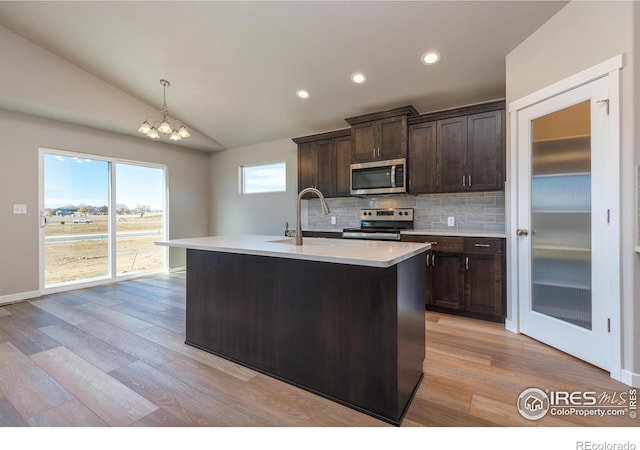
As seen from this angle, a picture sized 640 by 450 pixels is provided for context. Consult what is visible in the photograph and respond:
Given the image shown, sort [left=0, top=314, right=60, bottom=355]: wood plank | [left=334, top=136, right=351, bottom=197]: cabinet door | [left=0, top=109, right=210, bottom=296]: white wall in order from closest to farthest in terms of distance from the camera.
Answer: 1. [left=0, top=314, right=60, bottom=355]: wood plank
2. [left=0, top=109, right=210, bottom=296]: white wall
3. [left=334, top=136, right=351, bottom=197]: cabinet door

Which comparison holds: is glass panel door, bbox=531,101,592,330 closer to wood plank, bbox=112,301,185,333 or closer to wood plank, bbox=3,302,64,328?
wood plank, bbox=112,301,185,333

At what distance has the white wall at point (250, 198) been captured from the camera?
5147 millimetres

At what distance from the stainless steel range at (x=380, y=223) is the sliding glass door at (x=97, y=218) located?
370 cm

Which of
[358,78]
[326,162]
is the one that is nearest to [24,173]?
[326,162]

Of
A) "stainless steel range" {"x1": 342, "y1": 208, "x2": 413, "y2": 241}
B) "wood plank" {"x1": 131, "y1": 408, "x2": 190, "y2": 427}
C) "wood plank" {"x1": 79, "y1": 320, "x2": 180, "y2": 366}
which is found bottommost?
"wood plank" {"x1": 131, "y1": 408, "x2": 190, "y2": 427}

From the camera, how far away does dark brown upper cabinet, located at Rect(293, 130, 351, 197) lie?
4.17m

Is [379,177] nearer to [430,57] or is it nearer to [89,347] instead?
[430,57]

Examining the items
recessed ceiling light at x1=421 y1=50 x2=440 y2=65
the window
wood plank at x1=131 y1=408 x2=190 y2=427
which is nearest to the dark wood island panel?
wood plank at x1=131 y1=408 x2=190 y2=427

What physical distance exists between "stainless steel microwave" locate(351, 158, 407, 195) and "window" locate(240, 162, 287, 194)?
5.45 ft

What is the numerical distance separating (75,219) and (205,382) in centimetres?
393

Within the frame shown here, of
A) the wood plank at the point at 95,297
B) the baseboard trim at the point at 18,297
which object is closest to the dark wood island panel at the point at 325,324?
the wood plank at the point at 95,297

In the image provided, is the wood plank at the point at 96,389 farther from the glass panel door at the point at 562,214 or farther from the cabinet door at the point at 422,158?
the cabinet door at the point at 422,158
